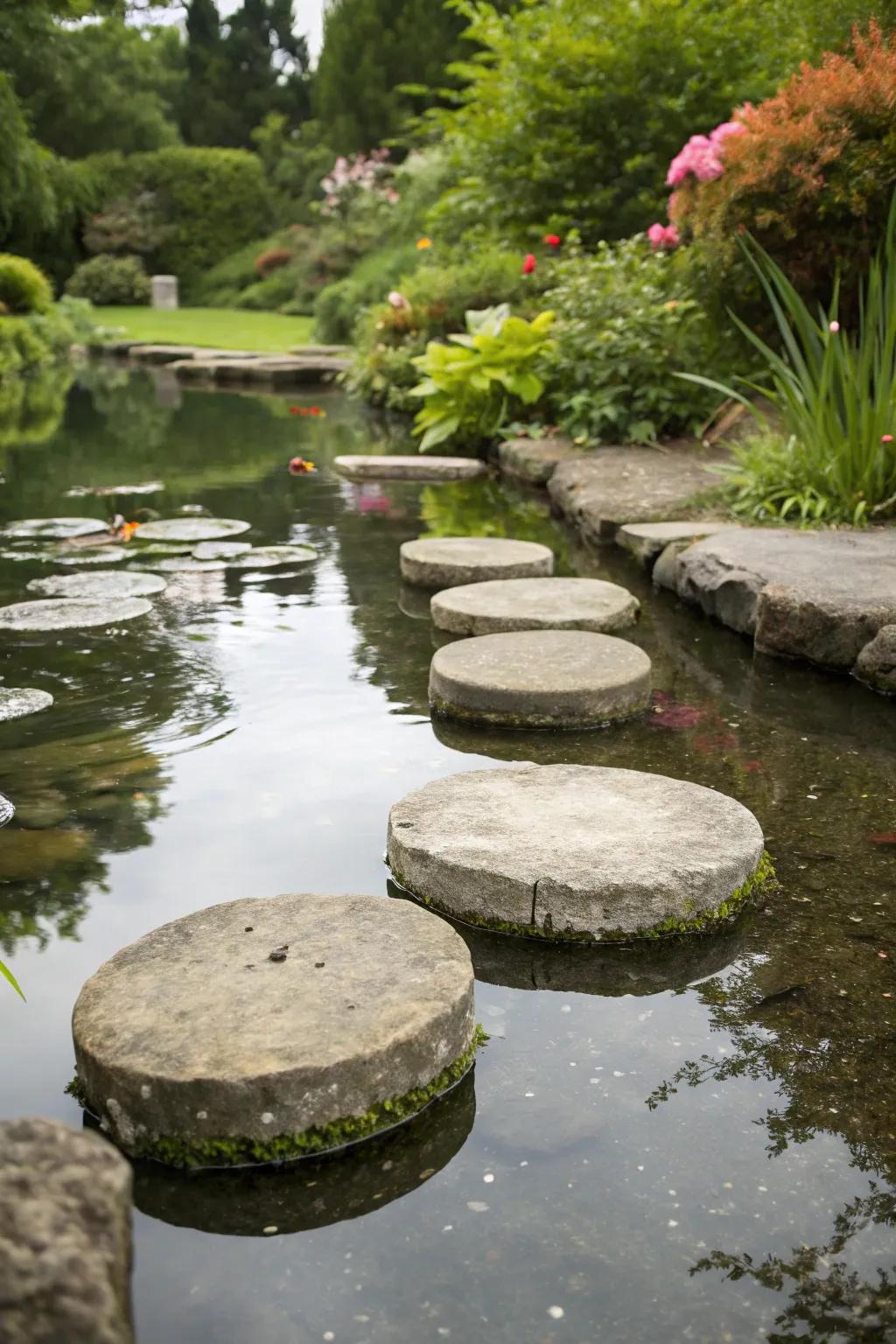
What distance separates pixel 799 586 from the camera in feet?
13.3

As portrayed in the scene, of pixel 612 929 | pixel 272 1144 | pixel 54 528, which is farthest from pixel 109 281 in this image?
pixel 272 1144

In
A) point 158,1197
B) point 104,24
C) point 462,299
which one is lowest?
point 158,1197

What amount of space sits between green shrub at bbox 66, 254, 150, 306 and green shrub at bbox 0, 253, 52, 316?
8.91 metres

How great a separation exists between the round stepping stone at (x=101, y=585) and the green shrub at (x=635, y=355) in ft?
11.6

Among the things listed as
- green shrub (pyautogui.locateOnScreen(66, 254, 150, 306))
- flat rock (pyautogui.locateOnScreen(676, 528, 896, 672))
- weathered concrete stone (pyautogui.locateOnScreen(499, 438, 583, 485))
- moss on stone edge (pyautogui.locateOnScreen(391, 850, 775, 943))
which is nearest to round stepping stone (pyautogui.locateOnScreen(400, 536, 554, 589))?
flat rock (pyautogui.locateOnScreen(676, 528, 896, 672))

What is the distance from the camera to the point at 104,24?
30656 mm

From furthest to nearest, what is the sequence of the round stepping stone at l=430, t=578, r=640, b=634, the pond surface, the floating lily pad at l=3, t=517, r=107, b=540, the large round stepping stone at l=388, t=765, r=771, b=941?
the floating lily pad at l=3, t=517, r=107, b=540 → the round stepping stone at l=430, t=578, r=640, b=634 → the large round stepping stone at l=388, t=765, r=771, b=941 → the pond surface

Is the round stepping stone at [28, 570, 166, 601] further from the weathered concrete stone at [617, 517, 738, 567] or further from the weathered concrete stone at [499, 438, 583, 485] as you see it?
the weathered concrete stone at [499, 438, 583, 485]

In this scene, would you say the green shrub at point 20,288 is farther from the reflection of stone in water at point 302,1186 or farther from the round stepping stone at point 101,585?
the reflection of stone in water at point 302,1186

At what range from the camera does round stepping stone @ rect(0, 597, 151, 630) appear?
441cm

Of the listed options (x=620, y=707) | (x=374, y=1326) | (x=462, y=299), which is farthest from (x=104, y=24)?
(x=374, y=1326)

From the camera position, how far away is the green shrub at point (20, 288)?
17.2 m

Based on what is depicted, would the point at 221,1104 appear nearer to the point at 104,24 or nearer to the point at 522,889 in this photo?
the point at 522,889

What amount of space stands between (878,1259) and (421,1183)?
0.61 m
